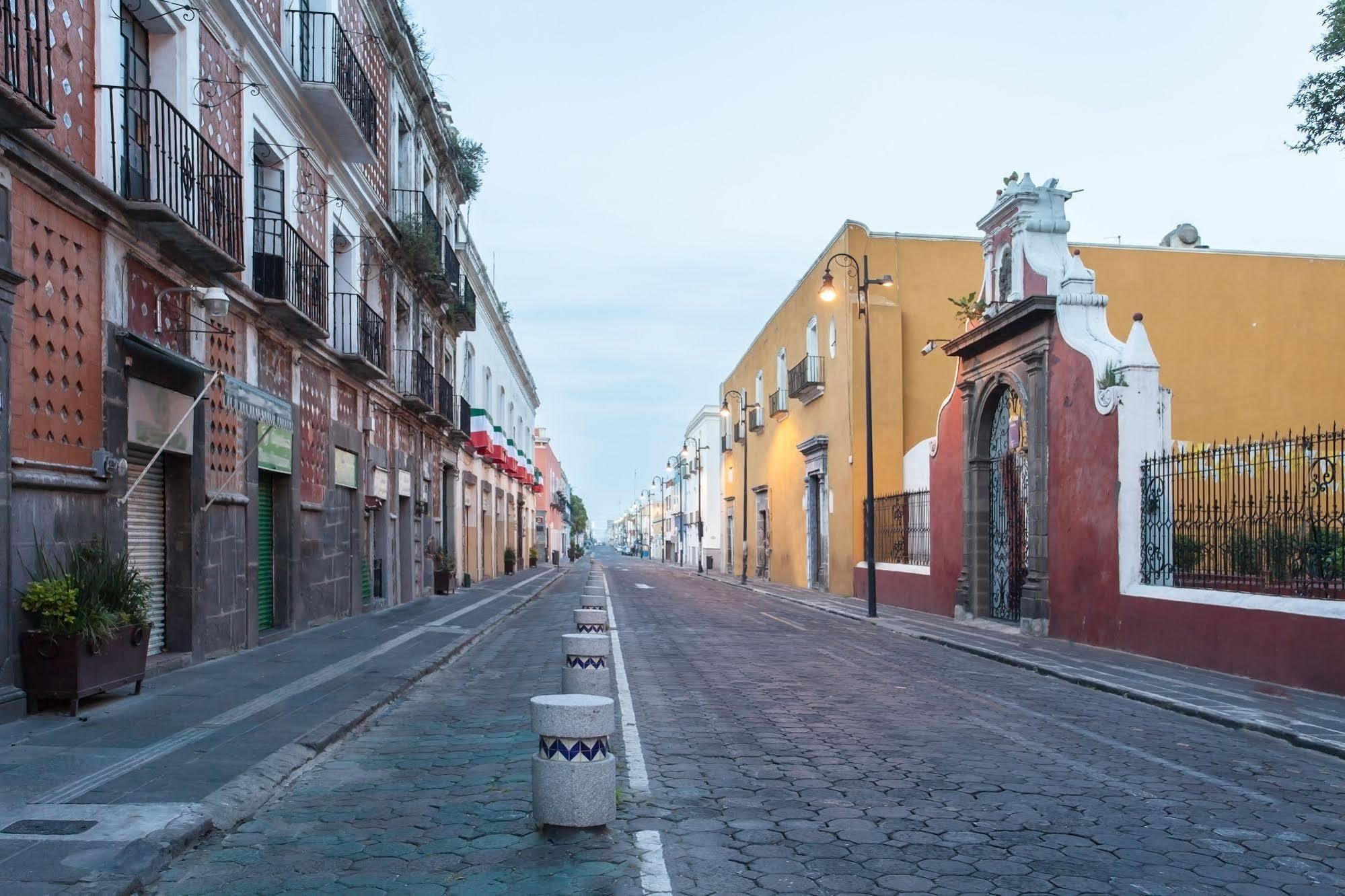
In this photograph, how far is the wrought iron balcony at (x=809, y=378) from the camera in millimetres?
33750

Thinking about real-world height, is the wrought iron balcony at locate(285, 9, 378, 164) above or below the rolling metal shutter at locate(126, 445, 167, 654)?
above

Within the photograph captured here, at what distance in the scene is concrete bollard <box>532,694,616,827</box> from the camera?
5.12 meters

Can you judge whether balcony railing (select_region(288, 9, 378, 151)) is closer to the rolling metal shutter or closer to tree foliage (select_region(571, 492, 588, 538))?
the rolling metal shutter

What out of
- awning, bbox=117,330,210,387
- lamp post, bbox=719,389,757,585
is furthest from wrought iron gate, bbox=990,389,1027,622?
lamp post, bbox=719,389,757,585

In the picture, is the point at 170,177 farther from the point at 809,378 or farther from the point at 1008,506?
Answer: the point at 809,378

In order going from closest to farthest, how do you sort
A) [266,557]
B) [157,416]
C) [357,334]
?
1. [157,416]
2. [266,557]
3. [357,334]

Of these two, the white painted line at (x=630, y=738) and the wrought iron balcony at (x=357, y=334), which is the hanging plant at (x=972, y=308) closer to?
the white painted line at (x=630, y=738)

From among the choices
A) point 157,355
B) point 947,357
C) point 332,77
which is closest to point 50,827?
point 157,355

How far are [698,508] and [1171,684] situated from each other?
5558 cm

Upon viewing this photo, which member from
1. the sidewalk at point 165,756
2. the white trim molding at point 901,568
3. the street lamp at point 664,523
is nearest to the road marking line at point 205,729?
the sidewalk at point 165,756

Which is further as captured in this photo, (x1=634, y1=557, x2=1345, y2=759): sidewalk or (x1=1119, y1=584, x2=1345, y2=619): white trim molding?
(x1=1119, y1=584, x2=1345, y2=619): white trim molding

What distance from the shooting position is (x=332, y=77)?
16.5 metres

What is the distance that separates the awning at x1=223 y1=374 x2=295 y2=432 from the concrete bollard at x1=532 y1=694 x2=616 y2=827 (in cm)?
921

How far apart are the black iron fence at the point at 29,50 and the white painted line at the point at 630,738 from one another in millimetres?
6363
